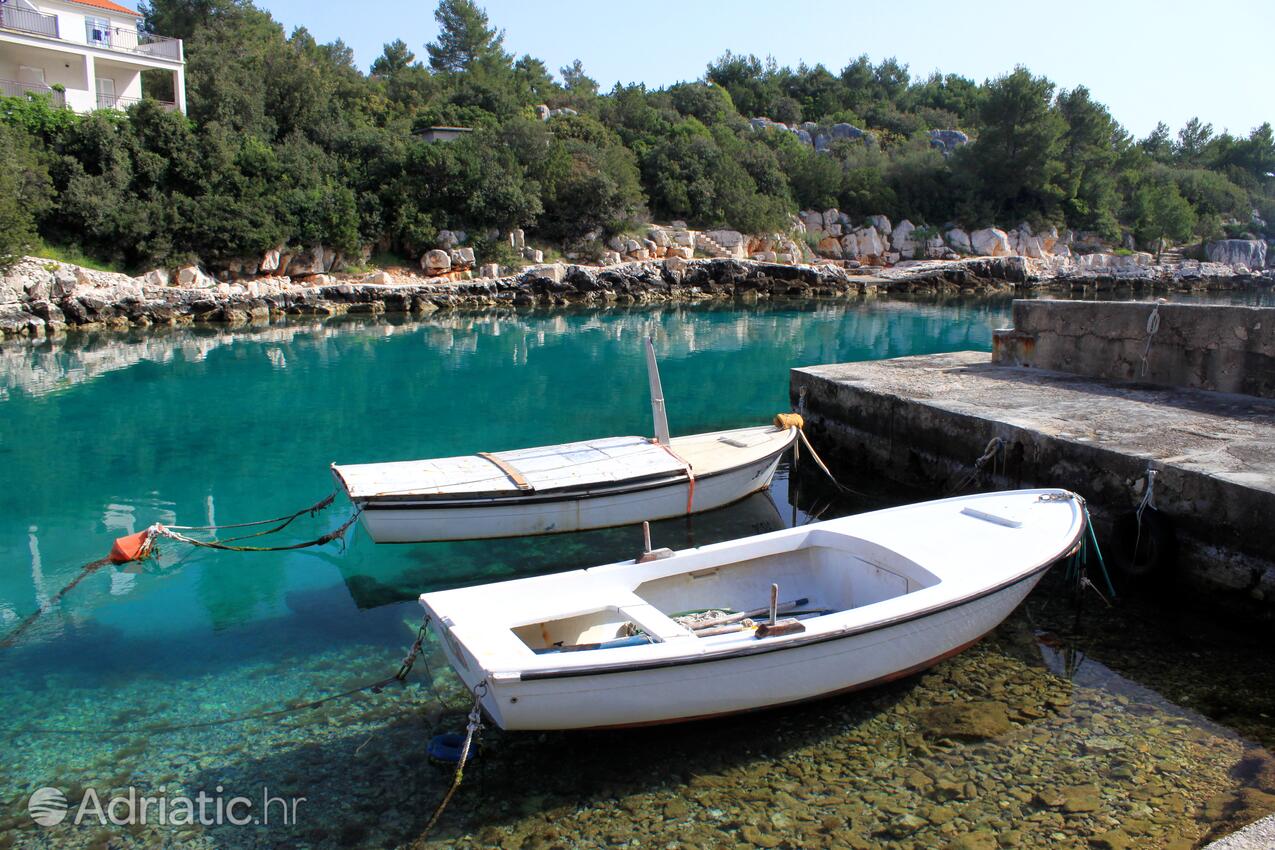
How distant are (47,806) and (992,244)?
61038mm

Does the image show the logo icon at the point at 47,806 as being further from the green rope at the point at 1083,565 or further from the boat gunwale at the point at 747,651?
the green rope at the point at 1083,565

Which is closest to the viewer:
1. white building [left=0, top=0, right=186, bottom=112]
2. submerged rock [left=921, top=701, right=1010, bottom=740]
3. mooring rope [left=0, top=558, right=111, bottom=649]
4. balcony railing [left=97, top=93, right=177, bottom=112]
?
submerged rock [left=921, top=701, right=1010, bottom=740]

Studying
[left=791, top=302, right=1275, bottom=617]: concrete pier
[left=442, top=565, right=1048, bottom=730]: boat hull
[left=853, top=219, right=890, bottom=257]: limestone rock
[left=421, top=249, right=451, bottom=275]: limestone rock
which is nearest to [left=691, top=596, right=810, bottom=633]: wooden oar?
[left=442, top=565, right=1048, bottom=730]: boat hull

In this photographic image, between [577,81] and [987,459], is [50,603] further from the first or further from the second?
[577,81]

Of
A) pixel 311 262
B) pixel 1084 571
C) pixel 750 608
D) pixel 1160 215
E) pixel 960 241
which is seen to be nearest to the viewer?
pixel 750 608

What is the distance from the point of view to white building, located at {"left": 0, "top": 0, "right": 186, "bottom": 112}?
114 ft

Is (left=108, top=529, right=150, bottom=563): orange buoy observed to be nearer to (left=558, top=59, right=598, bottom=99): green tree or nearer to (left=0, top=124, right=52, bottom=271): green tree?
(left=0, top=124, right=52, bottom=271): green tree

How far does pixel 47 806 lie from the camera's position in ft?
17.6

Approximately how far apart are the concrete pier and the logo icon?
27.5 feet

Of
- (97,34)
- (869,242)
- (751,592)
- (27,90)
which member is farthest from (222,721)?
(869,242)

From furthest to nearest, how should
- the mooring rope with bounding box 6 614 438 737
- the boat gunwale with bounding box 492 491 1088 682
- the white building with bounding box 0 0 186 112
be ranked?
1. the white building with bounding box 0 0 186 112
2. the mooring rope with bounding box 6 614 438 737
3. the boat gunwale with bounding box 492 491 1088 682

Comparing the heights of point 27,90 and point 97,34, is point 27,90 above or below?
below

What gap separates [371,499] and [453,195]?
3760cm

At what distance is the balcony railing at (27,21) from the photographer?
34.1 m
